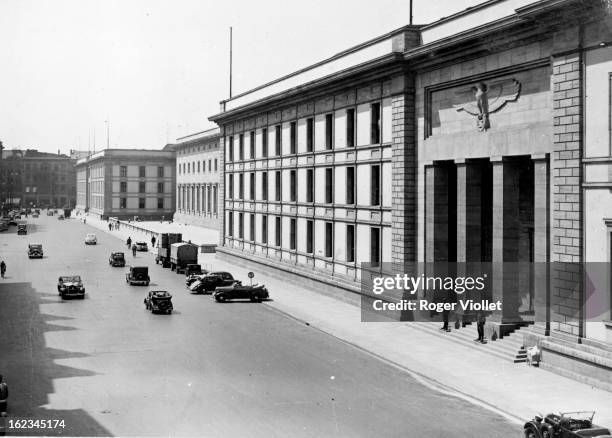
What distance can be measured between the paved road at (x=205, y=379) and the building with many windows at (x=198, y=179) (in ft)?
195

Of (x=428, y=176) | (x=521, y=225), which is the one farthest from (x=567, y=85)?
(x=428, y=176)

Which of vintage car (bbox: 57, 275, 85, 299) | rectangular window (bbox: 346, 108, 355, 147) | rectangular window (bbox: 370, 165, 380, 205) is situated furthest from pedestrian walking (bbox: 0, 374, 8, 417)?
rectangular window (bbox: 346, 108, 355, 147)

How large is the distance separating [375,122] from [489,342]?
14038 millimetres

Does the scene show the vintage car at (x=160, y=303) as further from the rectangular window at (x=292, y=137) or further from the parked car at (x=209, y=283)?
the rectangular window at (x=292, y=137)

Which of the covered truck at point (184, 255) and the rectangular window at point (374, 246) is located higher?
the rectangular window at point (374, 246)

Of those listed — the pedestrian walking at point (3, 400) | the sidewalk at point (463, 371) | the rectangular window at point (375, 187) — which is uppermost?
the rectangular window at point (375, 187)

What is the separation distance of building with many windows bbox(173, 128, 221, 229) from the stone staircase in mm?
66890

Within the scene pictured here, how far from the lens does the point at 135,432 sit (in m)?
17.4

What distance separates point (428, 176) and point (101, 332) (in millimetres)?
16246

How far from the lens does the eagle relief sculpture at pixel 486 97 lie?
28.2 metres

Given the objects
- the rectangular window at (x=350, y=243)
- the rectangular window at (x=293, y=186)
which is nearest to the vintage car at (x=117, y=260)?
the rectangular window at (x=293, y=186)

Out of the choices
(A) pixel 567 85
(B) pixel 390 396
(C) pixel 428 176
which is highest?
(A) pixel 567 85

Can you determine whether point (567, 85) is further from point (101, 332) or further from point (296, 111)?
point (296, 111)

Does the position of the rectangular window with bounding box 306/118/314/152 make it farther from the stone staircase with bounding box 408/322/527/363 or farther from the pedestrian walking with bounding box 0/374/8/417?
the pedestrian walking with bounding box 0/374/8/417
